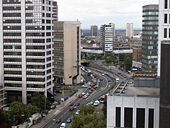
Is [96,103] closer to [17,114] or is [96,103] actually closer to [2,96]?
[2,96]

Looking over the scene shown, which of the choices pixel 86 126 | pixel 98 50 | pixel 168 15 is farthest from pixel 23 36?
pixel 98 50

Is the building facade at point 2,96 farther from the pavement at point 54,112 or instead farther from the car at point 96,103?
the car at point 96,103

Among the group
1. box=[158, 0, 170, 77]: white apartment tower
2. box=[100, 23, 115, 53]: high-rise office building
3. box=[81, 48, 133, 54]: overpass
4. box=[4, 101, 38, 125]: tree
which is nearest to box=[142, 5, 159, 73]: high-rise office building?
box=[4, 101, 38, 125]: tree

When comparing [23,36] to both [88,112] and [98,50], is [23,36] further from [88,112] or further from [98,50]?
[98,50]

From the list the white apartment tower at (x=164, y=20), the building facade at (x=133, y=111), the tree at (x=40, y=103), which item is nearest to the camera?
the building facade at (x=133, y=111)

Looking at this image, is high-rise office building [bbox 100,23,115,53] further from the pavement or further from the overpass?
the pavement

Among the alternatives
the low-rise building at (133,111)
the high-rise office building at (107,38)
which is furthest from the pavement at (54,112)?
the high-rise office building at (107,38)

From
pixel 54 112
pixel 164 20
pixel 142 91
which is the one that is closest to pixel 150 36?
pixel 54 112
